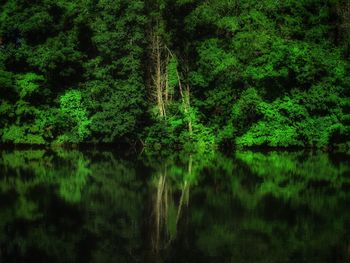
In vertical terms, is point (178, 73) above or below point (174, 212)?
Answer: above

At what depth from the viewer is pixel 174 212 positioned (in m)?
14.1

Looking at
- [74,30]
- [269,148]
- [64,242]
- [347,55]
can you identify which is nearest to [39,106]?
[74,30]

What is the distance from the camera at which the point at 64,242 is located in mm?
11094

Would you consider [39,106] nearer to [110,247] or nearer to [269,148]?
[269,148]

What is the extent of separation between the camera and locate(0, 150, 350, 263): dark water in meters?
10.4

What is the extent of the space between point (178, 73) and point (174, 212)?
22.5m

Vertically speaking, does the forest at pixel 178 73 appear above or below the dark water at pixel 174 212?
above

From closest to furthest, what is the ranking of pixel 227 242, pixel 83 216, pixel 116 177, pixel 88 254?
pixel 88 254 < pixel 227 242 < pixel 83 216 < pixel 116 177

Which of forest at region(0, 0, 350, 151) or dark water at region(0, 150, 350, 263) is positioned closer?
dark water at region(0, 150, 350, 263)

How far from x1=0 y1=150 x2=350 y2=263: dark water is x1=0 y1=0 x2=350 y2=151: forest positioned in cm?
941

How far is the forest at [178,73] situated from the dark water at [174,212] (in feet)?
30.9

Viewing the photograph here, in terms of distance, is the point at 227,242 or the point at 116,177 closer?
the point at 227,242

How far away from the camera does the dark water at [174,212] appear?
10375 mm

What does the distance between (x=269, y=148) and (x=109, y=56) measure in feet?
41.5
